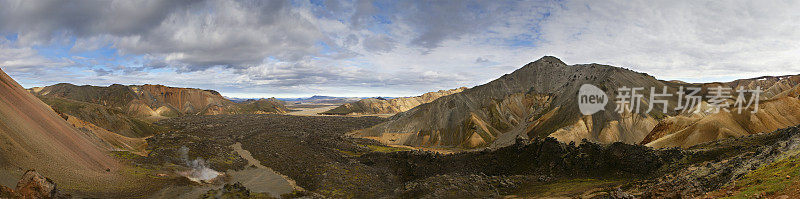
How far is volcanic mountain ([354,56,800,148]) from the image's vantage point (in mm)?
48688

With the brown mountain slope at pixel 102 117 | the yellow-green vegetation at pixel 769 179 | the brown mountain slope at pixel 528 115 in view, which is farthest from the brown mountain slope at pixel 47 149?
the brown mountain slope at pixel 528 115

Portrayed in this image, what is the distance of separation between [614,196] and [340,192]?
30.8 meters

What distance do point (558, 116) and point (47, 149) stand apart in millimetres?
83662

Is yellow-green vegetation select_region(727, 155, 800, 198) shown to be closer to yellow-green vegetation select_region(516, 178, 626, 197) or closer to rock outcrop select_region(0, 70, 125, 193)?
yellow-green vegetation select_region(516, 178, 626, 197)

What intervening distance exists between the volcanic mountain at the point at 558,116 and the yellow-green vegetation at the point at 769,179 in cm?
3678

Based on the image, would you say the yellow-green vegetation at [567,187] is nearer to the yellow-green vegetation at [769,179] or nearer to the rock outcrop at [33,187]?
the yellow-green vegetation at [769,179]

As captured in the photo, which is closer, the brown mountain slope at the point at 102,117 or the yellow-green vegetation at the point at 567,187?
the yellow-green vegetation at the point at 567,187

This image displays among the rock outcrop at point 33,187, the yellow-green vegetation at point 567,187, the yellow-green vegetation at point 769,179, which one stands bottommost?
the yellow-green vegetation at point 567,187

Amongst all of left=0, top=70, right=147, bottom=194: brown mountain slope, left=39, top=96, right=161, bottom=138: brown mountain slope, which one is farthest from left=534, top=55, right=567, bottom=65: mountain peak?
left=39, top=96, right=161, bottom=138: brown mountain slope

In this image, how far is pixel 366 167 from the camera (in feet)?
180

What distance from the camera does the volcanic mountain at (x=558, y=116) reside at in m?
48.7

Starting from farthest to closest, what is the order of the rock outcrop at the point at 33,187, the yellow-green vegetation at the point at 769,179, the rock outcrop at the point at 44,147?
1. the rock outcrop at the point at 44,147
2. the rock outcrop at the point at 33,187
3. the yellow-green vegetation at the point at 769,179

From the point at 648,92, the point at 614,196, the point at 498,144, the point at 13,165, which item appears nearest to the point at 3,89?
the point at 13,165

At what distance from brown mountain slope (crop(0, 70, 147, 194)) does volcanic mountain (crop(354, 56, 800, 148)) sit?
59996 millimetres
